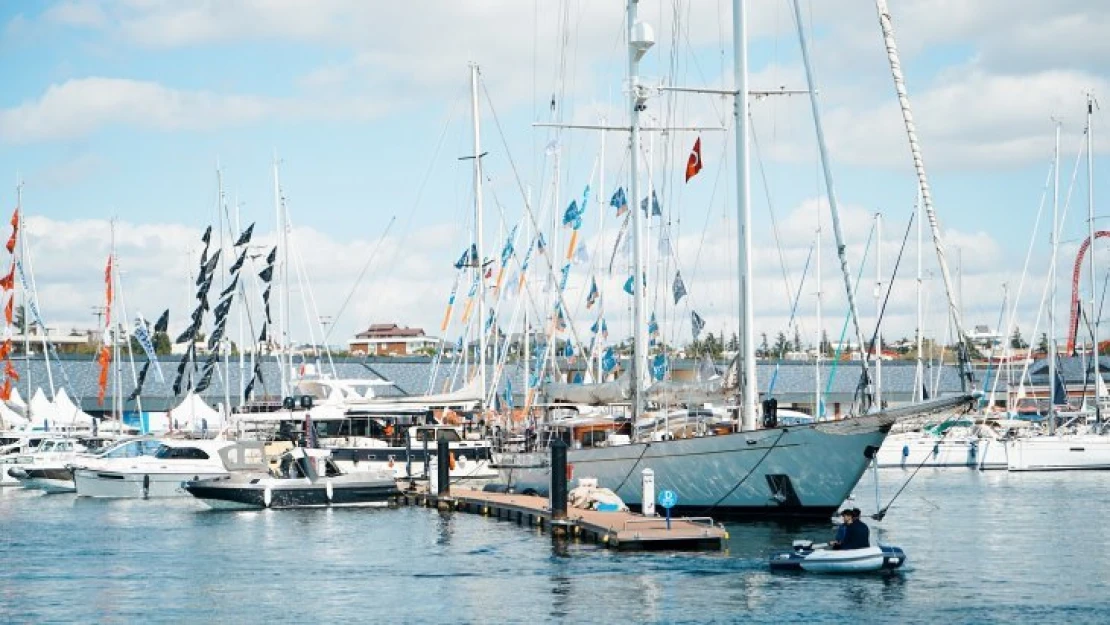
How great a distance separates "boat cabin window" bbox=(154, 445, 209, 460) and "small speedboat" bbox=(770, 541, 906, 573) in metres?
39.7

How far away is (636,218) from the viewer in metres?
56.7

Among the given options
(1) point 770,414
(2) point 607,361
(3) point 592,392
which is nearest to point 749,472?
(1) point 770,414

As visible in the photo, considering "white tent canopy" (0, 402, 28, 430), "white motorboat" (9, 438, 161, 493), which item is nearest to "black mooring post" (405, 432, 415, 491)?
"white motorboat" (9, 438, 161, 493)

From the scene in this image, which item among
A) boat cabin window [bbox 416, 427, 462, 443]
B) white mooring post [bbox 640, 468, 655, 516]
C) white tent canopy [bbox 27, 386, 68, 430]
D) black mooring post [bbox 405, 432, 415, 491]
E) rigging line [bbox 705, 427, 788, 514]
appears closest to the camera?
white mooring post [bbox 640, 468, 655, 516]

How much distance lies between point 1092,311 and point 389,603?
64.2 meters

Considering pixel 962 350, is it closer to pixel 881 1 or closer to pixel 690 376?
pixel 881 1

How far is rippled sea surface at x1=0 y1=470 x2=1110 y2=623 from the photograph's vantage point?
3556 cm

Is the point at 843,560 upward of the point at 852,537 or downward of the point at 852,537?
downward

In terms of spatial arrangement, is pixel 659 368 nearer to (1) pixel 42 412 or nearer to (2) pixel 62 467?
(2) pixel 62 467

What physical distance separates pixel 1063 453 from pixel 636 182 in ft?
138

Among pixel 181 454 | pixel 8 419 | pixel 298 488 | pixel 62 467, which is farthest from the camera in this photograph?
pixel 8 419

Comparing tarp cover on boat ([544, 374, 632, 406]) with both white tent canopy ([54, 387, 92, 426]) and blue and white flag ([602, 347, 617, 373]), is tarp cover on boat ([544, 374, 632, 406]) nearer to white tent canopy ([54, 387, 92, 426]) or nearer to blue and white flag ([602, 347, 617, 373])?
blue and white flag ([602, 347, 617, 373])

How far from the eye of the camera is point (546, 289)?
75250mm

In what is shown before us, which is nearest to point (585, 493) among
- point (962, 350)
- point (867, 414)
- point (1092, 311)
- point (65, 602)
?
point (867, 414)
